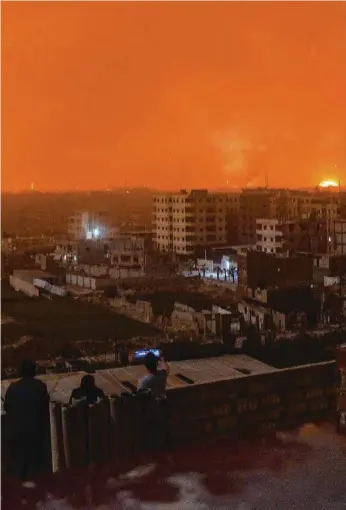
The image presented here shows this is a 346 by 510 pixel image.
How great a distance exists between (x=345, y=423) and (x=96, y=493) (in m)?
0.85

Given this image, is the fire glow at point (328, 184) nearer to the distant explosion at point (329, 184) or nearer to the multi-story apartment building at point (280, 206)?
the distant explosion at point (329, 184)

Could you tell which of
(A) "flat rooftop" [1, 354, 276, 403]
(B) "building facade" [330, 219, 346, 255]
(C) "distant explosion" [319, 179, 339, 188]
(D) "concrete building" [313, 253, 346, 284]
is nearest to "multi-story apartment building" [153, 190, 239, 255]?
(C) "distant explosion" [319, 179, 339, 188]

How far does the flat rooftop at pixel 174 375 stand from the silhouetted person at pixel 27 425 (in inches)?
8.9

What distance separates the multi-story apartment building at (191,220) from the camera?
3.09 meters

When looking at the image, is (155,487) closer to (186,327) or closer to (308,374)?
(308,374)

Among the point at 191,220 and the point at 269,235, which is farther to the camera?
the point at 269,235

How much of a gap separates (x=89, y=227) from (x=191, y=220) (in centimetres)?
66

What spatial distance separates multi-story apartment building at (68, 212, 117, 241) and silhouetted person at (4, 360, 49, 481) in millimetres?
1198

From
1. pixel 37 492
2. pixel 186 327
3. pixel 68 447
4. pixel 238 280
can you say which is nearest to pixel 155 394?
pixel 68 447

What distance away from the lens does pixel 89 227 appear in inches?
124

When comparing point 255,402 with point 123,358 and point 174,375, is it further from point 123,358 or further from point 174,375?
point 123,358

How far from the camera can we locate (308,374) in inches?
82.7

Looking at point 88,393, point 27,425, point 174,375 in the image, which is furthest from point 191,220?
point 27,425

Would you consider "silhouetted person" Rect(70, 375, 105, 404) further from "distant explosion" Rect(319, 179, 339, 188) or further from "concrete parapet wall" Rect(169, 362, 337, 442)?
"distant explosion" Rect(319, 179, 339, 188)
